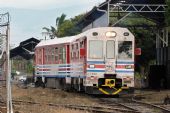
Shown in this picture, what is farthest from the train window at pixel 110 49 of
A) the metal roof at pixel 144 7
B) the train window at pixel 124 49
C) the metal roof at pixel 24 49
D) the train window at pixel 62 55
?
the metal roof at pixel 24 49

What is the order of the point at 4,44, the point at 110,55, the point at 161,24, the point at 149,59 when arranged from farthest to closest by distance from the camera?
the point at 149,59 → the point at 161,24 → the point at 110,55 → the point at 4,44

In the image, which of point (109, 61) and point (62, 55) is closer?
point (109, 61)

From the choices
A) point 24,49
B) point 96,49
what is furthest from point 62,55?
point 24,49

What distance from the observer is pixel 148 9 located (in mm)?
42656

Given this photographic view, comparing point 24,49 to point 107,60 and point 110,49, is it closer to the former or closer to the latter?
point 110,49

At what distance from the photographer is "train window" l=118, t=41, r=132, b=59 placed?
91.7 ft

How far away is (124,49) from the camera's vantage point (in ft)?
92.2

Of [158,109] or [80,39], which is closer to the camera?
[158,109]

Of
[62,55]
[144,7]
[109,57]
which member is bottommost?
[109,57]

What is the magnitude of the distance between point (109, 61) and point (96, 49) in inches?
31.7

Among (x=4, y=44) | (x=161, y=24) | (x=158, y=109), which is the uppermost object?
(x=161, y=24)

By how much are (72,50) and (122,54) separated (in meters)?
5.17

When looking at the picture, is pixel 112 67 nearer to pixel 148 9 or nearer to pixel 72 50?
pixel 72 50

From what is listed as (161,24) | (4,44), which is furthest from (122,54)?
(161,24)
